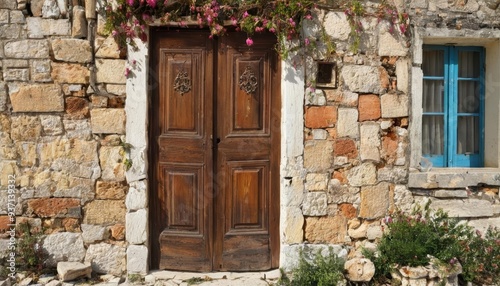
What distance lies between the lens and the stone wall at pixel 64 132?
A: 13.5 ft

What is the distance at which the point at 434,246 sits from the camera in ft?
13.0

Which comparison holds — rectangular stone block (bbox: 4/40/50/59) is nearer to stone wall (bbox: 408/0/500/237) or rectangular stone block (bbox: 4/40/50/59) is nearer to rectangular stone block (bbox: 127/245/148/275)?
rectangular stone block (bbox: 127/245/148/275)

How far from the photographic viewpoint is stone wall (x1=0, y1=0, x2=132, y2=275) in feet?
13.5

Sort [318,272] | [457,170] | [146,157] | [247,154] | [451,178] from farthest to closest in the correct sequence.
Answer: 1. [457,170]
2. [451,178]
3. [247,154]
4. [146,157]
5. [318,272]

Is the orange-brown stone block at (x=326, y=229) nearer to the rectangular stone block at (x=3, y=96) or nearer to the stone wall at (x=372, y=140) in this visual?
the stone wall at (x=372, y=140)

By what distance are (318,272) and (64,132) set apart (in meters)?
2.61

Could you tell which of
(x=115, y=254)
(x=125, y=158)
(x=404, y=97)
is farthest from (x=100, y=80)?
(x=404, y=97)

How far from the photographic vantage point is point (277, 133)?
432cm

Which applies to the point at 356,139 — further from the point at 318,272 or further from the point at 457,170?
the point at 318,272

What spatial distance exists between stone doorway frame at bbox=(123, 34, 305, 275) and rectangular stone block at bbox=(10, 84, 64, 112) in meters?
0.69

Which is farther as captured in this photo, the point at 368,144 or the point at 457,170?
the point at 457,170

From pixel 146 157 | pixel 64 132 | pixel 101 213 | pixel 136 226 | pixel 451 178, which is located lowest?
pixel 136 226

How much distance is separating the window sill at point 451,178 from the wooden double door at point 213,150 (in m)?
1.38

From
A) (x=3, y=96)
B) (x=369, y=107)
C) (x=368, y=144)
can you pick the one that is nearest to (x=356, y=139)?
(x=368, y=144)
